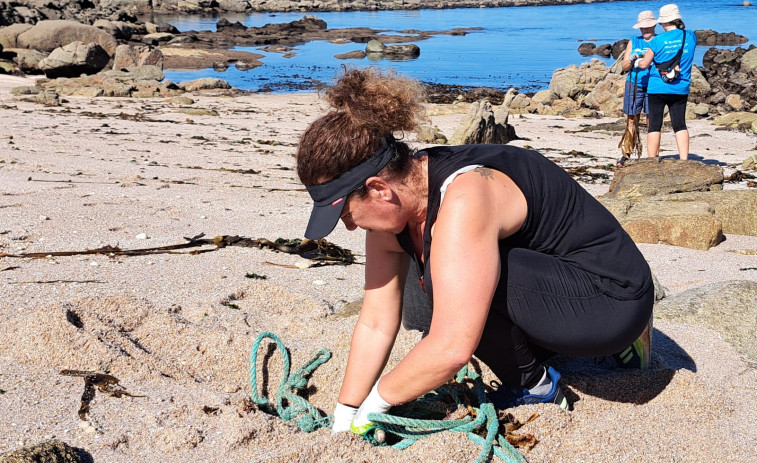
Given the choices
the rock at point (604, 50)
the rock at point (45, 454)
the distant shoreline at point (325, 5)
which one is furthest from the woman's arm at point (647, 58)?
the distant shoreline at point (325, 5)

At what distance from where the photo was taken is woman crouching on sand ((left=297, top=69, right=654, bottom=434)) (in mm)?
1917

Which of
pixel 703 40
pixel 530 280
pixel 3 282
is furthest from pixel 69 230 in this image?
pixel 703 40

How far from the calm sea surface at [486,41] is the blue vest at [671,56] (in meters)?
3.00

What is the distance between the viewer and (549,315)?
2229 mm

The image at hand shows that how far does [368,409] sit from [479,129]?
7.89 meters

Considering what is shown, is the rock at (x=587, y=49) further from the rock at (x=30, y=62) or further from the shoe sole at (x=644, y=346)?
the shoe sole at (x=644, y=346)

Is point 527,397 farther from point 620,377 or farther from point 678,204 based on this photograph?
point 678,204

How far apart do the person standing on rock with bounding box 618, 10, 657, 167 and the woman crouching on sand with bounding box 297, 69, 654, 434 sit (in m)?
5.06

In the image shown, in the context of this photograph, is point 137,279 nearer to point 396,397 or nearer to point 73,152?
point 396,397

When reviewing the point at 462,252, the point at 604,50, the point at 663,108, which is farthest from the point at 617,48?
the point at 462,252

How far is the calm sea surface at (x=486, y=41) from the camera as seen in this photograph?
21.5 meters

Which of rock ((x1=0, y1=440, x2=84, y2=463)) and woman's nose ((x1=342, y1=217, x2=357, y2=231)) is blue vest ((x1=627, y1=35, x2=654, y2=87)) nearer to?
woman's nose ((x1=342, y1=217, x2=357, y2=231))

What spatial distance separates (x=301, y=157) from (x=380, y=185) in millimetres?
243

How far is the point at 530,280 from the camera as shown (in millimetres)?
2197
